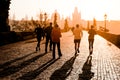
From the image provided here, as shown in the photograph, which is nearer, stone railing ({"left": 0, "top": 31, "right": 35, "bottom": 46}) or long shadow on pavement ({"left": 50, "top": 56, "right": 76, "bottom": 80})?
long shadow on pavement ({"left": 50, "top": 56, "right": 76, "bottom": 80})

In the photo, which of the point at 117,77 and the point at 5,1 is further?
the point at 5,1

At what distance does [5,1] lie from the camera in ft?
117

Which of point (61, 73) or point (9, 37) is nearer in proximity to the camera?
point (61, 73)

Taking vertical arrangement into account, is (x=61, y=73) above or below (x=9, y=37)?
below

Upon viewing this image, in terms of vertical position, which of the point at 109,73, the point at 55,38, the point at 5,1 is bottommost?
the point at 109,73

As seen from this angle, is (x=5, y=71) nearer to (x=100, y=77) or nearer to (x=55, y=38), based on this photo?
(x=100, y=77)

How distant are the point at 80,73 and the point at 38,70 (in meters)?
1.86

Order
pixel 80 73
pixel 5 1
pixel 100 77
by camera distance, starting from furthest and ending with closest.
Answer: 1. pixel 5 1
2. pixel 80 73
3. pixel 100 77

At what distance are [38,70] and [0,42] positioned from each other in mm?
15932

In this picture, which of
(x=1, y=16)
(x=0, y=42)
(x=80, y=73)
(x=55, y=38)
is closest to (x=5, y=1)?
(x=1, y=16)

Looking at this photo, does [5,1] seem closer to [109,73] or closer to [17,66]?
[17,66]

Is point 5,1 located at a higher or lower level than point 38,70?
higher

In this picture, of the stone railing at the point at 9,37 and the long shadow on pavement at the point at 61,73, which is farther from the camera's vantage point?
the stone railing at the point at 9,37

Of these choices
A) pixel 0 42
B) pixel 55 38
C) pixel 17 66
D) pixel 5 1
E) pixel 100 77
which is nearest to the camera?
pixel 100 77
